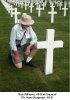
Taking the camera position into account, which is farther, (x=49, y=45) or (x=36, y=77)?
(x=36, y=77)

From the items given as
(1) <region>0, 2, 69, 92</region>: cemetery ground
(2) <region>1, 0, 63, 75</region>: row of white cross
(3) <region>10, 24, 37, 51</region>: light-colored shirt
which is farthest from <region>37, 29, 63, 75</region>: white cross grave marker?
(3) <region>10, 24, 37, 51</region>: light-colored shirt

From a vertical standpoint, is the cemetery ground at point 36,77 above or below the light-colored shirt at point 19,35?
below

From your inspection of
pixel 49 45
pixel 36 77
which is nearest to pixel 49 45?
pixel 49 45

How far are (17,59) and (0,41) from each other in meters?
3.96

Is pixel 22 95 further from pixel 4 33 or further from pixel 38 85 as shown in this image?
pixel 4 33

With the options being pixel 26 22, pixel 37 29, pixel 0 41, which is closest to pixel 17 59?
pixel 26 22

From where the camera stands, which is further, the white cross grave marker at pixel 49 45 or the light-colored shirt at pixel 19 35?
the light-colored shirt at pixel 19 35

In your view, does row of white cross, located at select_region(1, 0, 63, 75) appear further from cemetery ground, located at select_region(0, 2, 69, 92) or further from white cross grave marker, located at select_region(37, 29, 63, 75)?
cemetery ground, located at select_region(0, 2, 69, 92)

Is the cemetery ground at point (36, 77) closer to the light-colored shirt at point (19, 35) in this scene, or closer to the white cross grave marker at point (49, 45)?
the white cross grave marker at point (49, 45)

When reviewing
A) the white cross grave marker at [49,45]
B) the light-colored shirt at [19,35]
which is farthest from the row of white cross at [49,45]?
the light-colored shirt at [19,35]

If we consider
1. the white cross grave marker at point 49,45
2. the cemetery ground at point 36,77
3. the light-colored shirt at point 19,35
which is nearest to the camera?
the cemetery ground at point 36,77

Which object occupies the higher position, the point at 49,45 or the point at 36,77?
the point at 49,45

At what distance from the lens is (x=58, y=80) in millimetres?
8492

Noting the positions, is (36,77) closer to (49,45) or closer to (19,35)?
(49,45)
